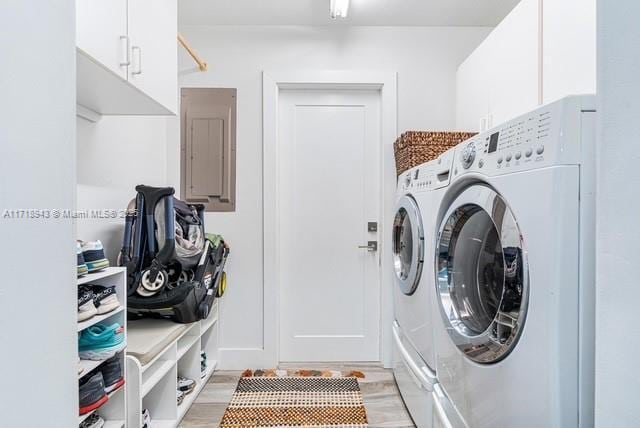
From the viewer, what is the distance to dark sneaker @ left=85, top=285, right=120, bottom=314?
1166mm

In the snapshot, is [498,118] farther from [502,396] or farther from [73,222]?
[73,222]

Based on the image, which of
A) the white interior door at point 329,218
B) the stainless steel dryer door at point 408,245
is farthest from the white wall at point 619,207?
the white interior door at point 329,218

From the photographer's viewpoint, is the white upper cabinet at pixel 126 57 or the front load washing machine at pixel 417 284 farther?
the front load washing machine at pixel 417 284

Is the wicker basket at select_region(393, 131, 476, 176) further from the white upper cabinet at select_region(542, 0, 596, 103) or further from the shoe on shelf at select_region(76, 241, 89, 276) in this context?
Result: the shoe on shelf at select_region(76, 241, 89, 276)

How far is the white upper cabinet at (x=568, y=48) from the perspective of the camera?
110 centimetres

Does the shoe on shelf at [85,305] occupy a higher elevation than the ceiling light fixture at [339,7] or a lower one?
lower

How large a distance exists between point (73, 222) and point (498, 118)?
1757mm

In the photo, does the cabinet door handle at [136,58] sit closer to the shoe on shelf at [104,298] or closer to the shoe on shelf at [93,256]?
the shoe on shelf at [93,256]

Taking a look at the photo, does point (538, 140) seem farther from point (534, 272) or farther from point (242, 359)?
point (242, 359)

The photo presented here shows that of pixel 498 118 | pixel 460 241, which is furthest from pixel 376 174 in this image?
pixel 460 241

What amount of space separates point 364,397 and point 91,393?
4.64 feet

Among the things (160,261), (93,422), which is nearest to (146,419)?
(93,422)

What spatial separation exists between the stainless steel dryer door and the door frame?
38 cm

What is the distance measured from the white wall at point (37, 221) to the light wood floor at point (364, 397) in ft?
4.59
